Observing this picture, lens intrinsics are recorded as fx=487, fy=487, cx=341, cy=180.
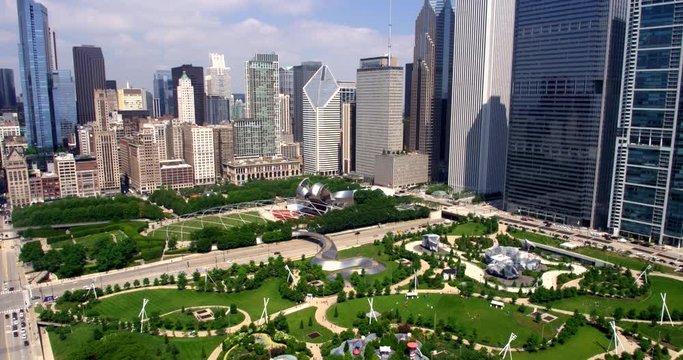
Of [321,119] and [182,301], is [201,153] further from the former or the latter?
[182,301]

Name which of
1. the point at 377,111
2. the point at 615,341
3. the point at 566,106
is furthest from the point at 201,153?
the point at 615,341

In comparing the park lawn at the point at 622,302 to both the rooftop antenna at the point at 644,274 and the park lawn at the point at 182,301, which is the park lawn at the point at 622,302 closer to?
the rooftop antenna at the point at 644,274

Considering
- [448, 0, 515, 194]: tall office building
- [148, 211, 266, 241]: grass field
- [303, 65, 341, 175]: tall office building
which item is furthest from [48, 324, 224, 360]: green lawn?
[303, 65, 341, 175]: tall office building

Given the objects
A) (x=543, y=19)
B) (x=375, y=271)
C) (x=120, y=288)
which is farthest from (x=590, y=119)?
(x=120, y=288)

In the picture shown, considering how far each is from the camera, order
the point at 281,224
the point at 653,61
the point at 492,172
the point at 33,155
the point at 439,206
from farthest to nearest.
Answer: the point at 33,155 < the point at 492,172 < the point at 439,206 < the point at 281,224 < the point at 653,61

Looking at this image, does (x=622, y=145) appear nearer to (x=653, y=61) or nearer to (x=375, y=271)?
(x=653, y=61)

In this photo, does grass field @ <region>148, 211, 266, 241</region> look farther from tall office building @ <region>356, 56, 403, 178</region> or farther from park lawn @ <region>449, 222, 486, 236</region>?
tall office building @ <region>356, 56, 403, 178</region>
